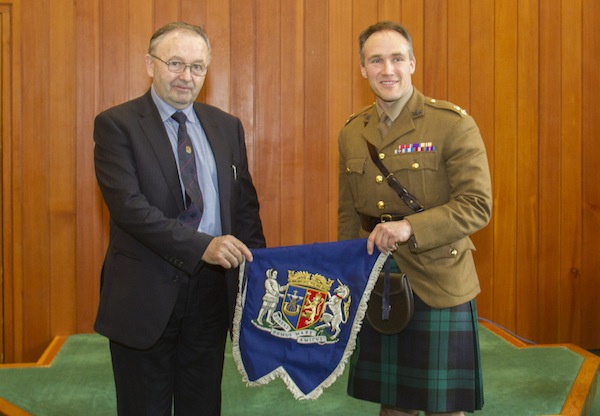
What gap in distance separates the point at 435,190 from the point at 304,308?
1.71 feet

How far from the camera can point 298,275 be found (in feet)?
6.81

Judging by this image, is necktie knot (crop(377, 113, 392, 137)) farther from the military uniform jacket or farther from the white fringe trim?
the white fringe trim

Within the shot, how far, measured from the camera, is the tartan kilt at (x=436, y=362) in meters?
2.04

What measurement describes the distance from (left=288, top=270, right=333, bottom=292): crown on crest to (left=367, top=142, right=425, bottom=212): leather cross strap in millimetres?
325

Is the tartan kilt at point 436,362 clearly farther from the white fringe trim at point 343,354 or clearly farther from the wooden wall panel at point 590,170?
the wooden wall panel at point 590,170

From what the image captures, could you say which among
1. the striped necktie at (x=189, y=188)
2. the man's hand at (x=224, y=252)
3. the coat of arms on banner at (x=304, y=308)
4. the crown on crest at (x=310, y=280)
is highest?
the striped necktie at (x=189, y=188)

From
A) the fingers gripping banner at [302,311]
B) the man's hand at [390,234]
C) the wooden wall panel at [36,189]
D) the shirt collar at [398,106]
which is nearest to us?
the man's hand at [390,234]

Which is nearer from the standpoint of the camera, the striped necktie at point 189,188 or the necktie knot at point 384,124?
the striped necktie at point 189,188

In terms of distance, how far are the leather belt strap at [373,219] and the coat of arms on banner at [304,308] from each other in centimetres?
21

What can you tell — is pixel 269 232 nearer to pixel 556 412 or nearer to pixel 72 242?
pixel 72 242

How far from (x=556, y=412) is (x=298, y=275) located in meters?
1.45

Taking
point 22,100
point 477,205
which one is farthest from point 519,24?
point 22,100

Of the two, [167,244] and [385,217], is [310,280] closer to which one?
[385,217]

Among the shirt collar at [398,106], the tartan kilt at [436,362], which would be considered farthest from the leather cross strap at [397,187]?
the tartan kilt at [436,362]
